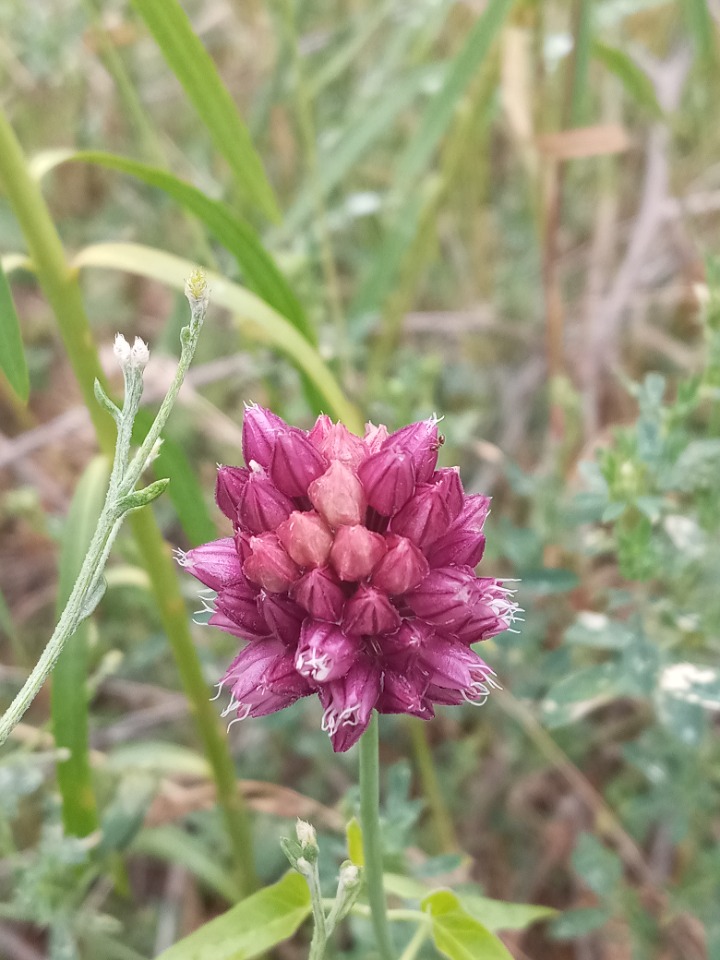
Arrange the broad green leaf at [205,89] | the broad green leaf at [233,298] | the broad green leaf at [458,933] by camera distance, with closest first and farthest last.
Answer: the broad green leaf at [458,933]
the broad green leaf at [205,89]
the broad green leaf at [233,298]

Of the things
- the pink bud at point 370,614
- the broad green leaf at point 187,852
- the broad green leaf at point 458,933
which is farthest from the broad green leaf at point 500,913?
the broad green leaf at point 187,852

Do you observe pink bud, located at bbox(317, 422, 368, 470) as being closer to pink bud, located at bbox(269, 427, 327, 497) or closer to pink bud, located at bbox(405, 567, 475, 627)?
→ pink bud, located at bbox(269, 427, 327, 497)

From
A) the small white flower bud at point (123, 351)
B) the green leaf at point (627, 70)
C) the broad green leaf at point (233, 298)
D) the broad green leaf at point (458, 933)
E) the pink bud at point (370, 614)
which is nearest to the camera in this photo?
the small white flower bud at point (123, 351)

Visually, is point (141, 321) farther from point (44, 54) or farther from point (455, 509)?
point (455, 509)

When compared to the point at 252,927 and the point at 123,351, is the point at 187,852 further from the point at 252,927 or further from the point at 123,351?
the point at 123,351

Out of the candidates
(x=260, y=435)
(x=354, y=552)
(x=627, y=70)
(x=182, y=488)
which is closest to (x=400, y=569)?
(x=354, y=552)

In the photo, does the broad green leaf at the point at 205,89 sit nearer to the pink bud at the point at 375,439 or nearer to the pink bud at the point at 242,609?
the pink bud at the point at 375,439
